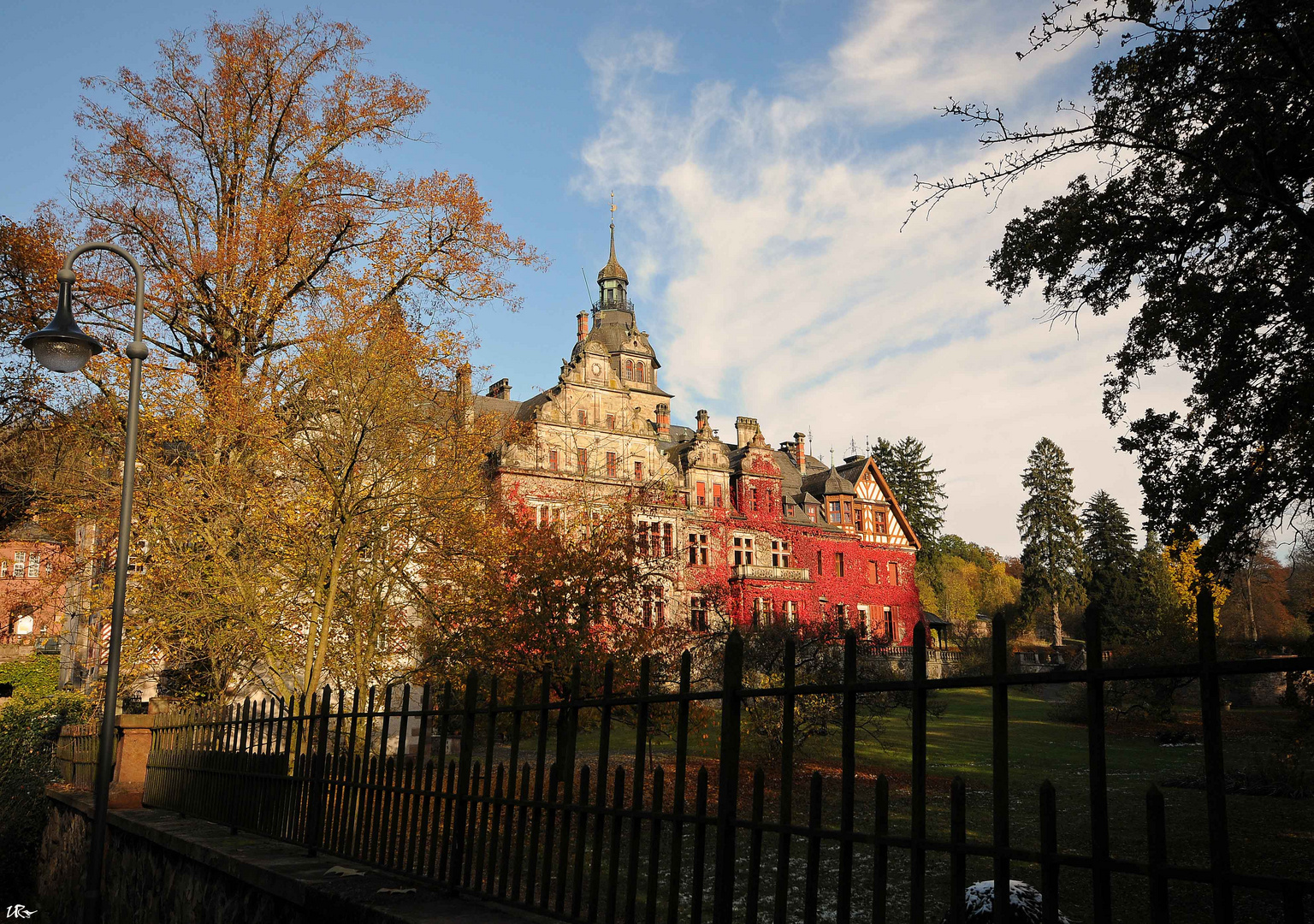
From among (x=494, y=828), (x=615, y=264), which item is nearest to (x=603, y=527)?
(x=494, y=828)

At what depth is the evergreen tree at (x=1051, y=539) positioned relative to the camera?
63.6 meters

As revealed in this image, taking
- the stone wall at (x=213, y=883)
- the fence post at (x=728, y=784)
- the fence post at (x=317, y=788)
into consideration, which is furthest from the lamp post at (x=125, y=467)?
the fence post at (x=728, y=784)

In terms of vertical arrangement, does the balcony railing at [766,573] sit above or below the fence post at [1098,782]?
above

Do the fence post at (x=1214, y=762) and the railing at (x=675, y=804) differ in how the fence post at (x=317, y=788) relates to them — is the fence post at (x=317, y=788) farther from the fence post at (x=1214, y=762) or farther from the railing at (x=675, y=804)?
the fence post at (x=1214, y=762)

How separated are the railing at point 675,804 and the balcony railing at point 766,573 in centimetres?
3459

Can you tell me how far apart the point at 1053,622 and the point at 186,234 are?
192 feet

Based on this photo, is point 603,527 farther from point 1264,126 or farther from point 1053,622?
point 1053,622

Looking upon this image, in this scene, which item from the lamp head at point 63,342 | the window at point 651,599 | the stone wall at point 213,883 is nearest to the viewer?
the stone wall at point 213,883

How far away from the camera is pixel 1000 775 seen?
3133mm

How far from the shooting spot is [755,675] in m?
20.9

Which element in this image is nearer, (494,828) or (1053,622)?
(494,828)

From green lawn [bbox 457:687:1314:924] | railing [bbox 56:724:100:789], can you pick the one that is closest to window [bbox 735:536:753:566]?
green lawn [bbox 457:687:1314:924]

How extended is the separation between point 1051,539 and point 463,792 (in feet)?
218

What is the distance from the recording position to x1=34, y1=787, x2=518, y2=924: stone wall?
5391 mm
